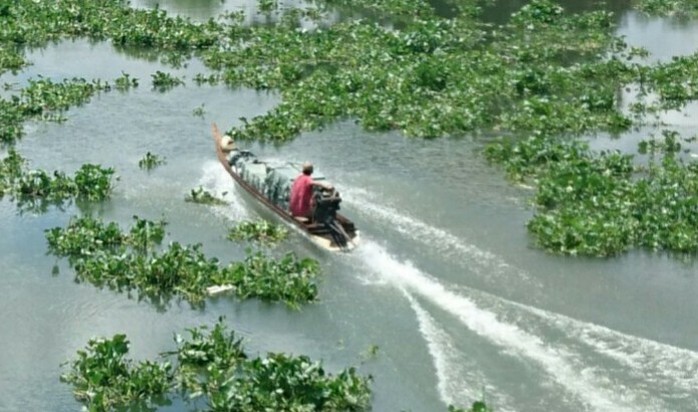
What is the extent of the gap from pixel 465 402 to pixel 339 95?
1675 cm

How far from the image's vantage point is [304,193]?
23562mm

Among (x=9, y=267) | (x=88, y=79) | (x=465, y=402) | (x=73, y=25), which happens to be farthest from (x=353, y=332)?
(x=73, y=25)

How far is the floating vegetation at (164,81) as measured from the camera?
3500 centimetres

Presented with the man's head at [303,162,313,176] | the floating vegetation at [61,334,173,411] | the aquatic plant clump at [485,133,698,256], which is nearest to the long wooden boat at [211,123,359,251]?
the man's head at [303,162,313,176]

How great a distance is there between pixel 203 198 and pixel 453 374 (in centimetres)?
919

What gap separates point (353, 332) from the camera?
19609mm

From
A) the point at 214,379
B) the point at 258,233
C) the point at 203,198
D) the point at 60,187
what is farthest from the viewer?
A: the point at 60,187

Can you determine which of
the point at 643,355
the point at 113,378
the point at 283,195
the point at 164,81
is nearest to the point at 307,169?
the point at 283,195

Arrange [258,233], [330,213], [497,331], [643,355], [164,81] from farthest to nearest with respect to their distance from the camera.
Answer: [164,81]
[258,233]
[330,213]
[497,331]
[643,355]

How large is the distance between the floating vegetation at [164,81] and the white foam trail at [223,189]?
7.17 meters

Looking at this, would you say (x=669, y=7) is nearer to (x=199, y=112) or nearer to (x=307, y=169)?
(x=199, y=112)

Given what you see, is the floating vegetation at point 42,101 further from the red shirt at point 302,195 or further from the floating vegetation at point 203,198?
the red shirt at point 302,195

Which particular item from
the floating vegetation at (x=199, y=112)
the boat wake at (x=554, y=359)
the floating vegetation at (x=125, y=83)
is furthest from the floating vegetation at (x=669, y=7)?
the boat wake at (x=554, y=359)

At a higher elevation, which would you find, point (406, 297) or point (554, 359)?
point (554, 359)
